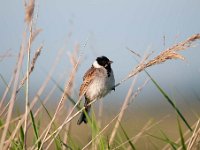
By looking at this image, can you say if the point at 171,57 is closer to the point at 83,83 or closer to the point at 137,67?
the point at 137,67

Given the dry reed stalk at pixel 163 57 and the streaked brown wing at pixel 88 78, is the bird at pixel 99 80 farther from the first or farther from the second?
the dry reed stalk at pixel 163 57

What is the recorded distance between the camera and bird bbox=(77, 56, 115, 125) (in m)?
6.22

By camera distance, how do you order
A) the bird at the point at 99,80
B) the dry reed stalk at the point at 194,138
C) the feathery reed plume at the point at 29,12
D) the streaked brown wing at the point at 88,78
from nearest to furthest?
the feathery reed plume at the point at 29,12
the dry reed stalk at the point at 194,138
the bird at the point at 99,80
the streaked brown wing at the point at 88,78

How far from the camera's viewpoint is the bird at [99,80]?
20.4 feet

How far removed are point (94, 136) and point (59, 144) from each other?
0.71ft

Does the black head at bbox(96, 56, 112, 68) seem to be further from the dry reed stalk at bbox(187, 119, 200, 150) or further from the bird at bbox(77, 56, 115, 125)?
the dry reed stalk at bbox(187, 119, 200, 150)

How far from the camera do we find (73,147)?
3.55m

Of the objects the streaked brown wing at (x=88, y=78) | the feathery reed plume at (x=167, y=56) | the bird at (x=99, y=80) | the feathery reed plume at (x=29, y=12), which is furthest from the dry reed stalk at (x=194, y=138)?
the streaked brown wing at (x=88, y=78)

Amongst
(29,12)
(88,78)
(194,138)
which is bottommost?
(194,138)

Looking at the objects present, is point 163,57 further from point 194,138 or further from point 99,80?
point 99,80

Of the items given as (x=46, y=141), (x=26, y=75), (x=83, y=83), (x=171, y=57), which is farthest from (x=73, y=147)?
(x=83, y=83)

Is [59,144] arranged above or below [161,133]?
above

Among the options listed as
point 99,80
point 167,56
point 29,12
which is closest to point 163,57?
point 167,56

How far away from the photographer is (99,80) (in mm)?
6391
